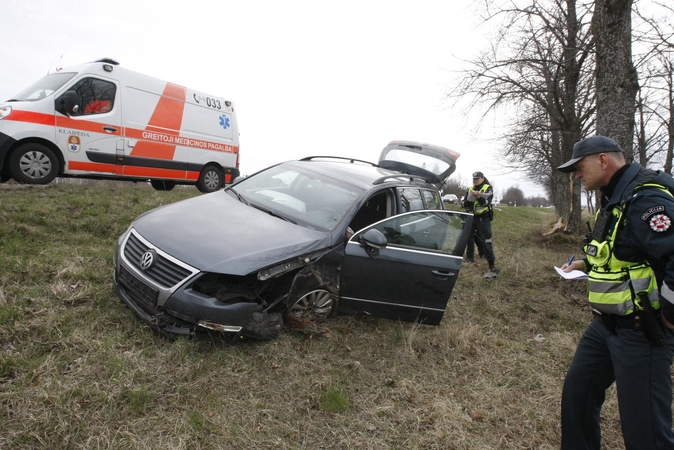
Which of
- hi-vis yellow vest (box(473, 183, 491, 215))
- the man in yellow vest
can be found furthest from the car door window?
hi-vis yellow vest (box(473, 183, 491, 215))

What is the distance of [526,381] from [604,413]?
0.57m

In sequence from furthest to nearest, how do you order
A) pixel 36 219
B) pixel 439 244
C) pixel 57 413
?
pixel 36 219, pixel 439 244, pixel 57 413

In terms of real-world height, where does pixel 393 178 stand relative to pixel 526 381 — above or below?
above

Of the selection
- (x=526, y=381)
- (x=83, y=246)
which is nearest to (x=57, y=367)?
(x=83, y=246)

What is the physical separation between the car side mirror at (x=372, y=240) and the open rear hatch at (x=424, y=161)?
246 cm

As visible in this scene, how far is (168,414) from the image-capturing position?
2543mm

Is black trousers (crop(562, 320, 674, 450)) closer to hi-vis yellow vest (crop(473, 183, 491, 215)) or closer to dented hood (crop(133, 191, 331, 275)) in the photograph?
dented hood (crop(133, 191, 331, 275))

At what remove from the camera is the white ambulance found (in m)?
6.40

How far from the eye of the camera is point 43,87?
6848 mm

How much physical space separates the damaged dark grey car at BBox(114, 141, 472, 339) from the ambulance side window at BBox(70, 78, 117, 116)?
397 centimetres

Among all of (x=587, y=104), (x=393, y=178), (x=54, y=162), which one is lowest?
(x=54, y=162)

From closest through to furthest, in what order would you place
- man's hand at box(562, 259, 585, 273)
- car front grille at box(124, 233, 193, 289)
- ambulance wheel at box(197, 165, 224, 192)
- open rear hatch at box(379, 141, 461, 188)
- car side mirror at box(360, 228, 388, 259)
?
man's hand at box(562, 259, 585, 273), car front grille at box(124, 233, 193, 289), car side mirror at box(360, 228, 388, 259), open rear hatch at box(379, 141, 461, 188), ambulance wheel at box(197, 165, 224, 192)

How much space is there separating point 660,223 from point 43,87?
813 cm

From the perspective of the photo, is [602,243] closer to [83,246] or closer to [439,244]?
[439,244]
